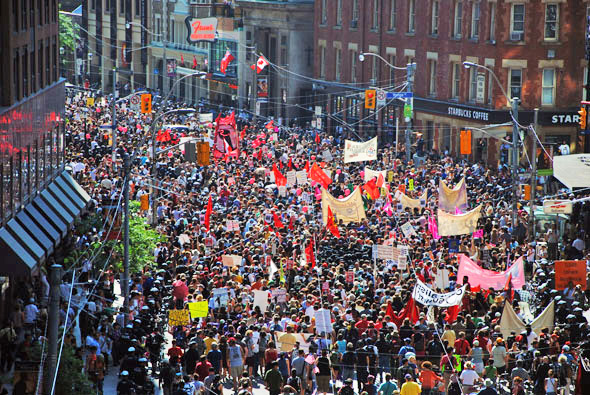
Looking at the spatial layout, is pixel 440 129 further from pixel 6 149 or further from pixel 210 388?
pixel 210 388

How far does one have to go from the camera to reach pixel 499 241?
3734 cm

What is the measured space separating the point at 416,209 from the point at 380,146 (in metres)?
25.8

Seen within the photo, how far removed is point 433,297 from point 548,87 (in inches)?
1323

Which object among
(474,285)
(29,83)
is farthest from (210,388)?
(29,83)

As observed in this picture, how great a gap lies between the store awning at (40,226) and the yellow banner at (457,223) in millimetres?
11435

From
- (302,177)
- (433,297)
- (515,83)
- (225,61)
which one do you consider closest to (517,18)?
(515,83)

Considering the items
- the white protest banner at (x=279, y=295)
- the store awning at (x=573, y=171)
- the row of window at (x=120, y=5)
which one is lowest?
the white protest banner at (x=279, y=295)

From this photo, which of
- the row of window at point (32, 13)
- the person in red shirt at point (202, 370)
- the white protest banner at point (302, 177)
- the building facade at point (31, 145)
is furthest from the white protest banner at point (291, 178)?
the person in red shirt at point (202, 370)

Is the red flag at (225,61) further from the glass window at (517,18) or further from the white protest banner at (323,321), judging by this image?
the white protest banner at (323,321)

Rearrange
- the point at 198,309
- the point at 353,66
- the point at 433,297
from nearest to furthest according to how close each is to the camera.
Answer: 1. the point at 198,309
2. the point at 433,297
3. the point at 353,66

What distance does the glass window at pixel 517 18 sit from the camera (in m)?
56.9

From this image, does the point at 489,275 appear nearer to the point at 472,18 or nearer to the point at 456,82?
the point at 472,18

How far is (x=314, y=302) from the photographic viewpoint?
85.7 ft

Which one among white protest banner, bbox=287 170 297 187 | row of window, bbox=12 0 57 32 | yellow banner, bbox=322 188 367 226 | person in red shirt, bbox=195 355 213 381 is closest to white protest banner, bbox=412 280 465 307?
person in red shirt, bbox=195 355 213 381
